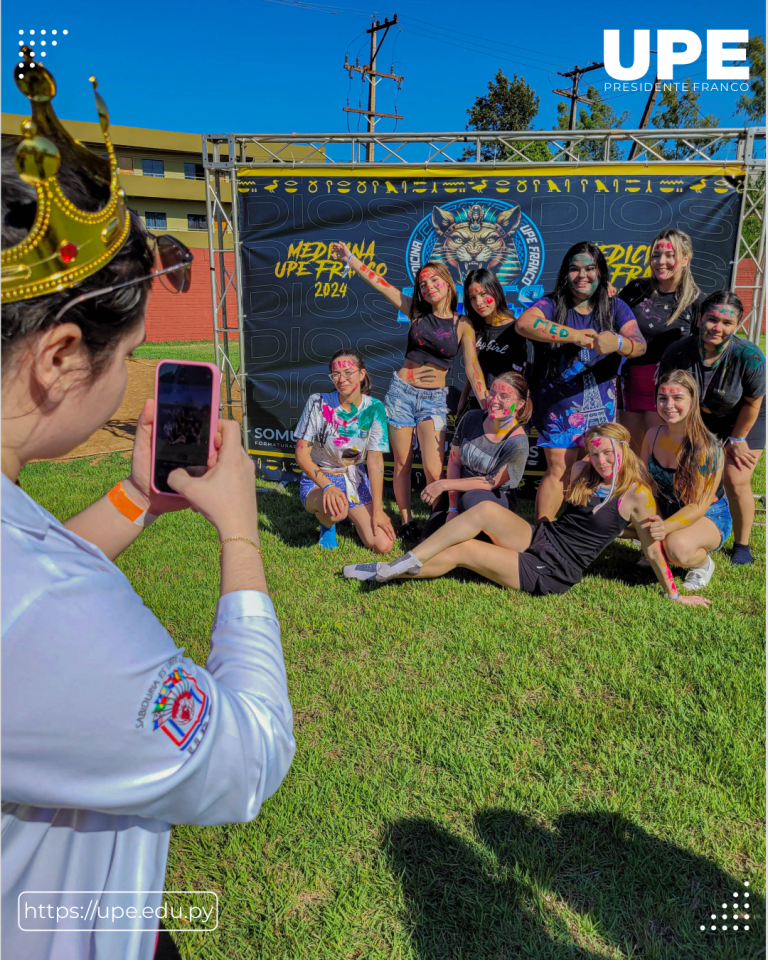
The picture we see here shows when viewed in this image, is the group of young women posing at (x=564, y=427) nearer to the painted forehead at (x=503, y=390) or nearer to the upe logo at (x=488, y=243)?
the painted forehead at (x=503, y=390)

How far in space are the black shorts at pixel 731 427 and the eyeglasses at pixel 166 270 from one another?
4.38m

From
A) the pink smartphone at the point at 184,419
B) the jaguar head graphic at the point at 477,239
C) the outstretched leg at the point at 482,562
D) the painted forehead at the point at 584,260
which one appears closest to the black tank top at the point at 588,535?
the outstretched leg at the point at 482,562

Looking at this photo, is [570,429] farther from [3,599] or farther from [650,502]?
[3,599]

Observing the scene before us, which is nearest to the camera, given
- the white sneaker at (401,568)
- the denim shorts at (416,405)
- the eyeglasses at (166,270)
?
the eyeglasses at (166,270)

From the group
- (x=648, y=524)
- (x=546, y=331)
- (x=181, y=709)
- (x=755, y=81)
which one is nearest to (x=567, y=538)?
(x=648, y=524)

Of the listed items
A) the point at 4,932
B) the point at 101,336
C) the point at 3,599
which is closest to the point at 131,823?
the point at 4,932

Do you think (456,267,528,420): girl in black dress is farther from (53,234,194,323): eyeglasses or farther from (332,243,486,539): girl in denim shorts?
(53,234,194,323): eyeglasses

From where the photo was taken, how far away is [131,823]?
2.70 feet

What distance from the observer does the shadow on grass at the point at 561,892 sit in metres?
1.91

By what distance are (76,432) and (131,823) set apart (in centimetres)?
53

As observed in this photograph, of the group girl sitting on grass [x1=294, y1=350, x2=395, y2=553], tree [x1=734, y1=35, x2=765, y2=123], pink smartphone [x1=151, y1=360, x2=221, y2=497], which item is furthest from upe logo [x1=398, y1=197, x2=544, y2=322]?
tree [x1=734, y1=35, x2=765, y2=123]

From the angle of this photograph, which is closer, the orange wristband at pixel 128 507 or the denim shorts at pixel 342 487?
the orange wristband at pixel 128 507

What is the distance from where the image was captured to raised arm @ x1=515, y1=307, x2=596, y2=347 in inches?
182

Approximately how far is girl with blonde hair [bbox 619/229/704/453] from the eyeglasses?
4.62 meters
